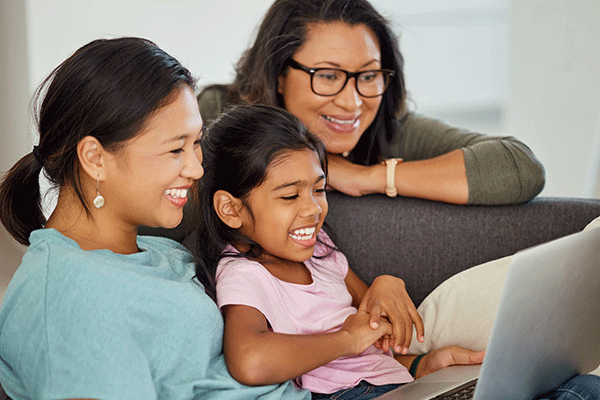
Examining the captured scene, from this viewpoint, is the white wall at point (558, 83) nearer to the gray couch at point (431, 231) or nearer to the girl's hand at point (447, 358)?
the gray couch at point (431, 231)

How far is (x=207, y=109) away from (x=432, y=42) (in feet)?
11.2

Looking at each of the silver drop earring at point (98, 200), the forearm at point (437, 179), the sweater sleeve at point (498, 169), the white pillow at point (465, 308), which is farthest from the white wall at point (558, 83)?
the silver drop earring at point (98, 200)

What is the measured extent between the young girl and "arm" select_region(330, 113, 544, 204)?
0.84ft

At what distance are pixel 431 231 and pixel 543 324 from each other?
697mm

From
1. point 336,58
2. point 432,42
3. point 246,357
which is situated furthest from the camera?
point 432,42

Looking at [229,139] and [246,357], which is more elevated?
[229,139]

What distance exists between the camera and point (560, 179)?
3.12 meters

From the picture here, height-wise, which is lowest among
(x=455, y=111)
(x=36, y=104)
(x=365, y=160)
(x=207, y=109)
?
(x=455, y=111)

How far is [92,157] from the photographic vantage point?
1.03 meters

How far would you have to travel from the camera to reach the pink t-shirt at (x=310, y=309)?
1194 mm

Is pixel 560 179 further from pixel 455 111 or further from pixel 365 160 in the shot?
pixel 455 111

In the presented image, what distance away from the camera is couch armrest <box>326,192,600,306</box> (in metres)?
1.54

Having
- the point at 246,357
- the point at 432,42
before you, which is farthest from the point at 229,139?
the point at 432,42

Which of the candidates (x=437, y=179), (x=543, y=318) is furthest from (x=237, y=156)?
(x=543, y=318)
